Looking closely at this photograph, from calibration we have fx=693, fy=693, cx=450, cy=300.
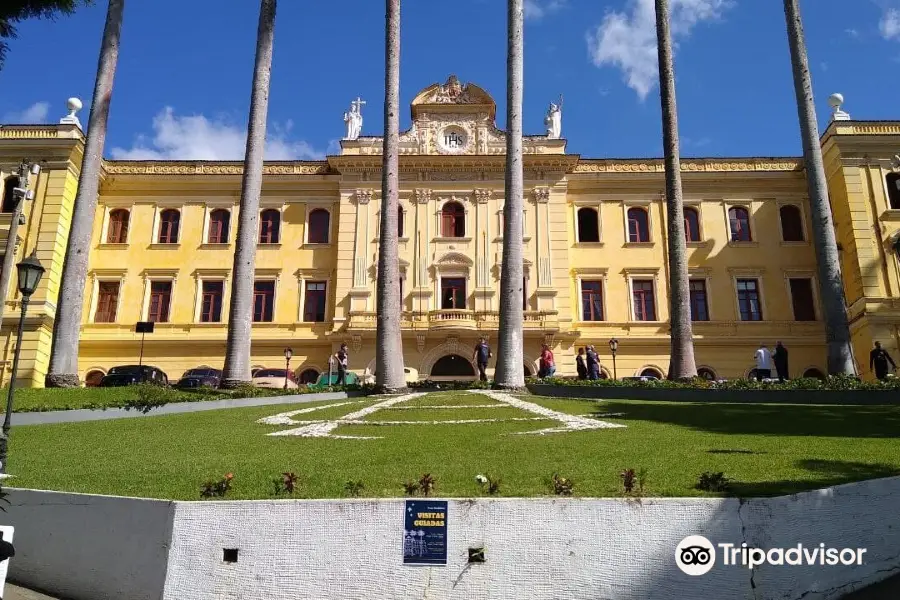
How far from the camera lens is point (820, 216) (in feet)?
67.4

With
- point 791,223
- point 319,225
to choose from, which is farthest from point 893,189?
point 319,225

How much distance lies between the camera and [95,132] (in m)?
21.3

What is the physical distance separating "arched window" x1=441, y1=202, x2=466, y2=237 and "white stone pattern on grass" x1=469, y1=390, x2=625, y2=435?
16.1m

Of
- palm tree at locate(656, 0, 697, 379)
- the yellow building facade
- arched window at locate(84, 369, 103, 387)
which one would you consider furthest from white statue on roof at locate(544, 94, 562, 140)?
arched window at locate(84, 369, 103, 387)

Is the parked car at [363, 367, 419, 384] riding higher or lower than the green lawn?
higher

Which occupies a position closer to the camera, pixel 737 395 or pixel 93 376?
pixel 737 395

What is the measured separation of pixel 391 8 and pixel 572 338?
16181 mm

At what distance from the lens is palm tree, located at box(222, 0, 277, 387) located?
19.4m

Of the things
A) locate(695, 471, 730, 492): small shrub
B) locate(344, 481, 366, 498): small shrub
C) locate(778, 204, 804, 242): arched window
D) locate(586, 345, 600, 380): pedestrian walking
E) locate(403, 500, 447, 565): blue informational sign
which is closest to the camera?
locate(403, 500, 447, 565): blue informational sign

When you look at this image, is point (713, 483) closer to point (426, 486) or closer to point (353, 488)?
point (426, 486)

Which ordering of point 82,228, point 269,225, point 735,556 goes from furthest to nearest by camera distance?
1. point 269,225
2. point 82,228
3. point 735,556

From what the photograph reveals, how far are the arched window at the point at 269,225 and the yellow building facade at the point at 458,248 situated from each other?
116 mm

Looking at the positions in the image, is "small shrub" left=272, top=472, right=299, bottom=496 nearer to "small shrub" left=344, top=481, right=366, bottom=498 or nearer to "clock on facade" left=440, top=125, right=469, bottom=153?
"small shrub" left=344, top=481, right=366, bottom=498

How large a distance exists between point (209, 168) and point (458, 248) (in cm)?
1321
